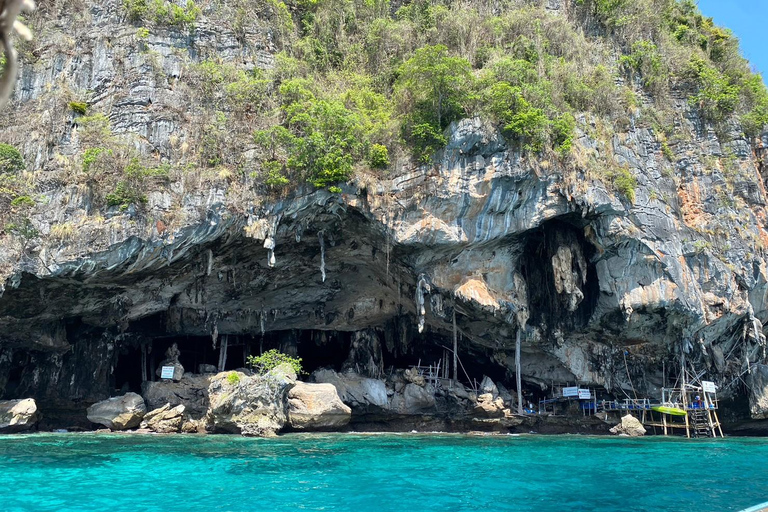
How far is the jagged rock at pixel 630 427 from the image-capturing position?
23.7 metres

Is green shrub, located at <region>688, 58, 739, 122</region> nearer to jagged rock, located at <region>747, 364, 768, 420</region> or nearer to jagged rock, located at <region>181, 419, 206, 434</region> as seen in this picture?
jagged rock, located at <region>747, 364, 768, 420</region>

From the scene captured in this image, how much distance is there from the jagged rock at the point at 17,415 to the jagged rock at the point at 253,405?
653cm

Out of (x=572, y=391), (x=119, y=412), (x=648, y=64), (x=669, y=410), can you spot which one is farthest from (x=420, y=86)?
(x=119, y=412)

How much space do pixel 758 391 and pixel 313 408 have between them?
60.7 feet

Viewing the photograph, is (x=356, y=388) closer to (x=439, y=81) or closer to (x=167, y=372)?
(x=167, y=372)

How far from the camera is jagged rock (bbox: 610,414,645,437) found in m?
23.7

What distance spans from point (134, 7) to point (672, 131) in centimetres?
2345

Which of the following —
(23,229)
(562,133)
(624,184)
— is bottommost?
(23,229)

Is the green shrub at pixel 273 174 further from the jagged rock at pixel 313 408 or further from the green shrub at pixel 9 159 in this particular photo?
the green shrub at pixel 9 159

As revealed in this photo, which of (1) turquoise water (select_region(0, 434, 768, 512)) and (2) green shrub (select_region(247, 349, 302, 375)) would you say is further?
(2) green shrub (select_region(247, 349, 302, 375))

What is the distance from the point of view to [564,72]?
2438 cm

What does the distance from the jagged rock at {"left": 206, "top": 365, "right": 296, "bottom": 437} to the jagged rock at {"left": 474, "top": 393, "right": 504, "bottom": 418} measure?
27.7 ft

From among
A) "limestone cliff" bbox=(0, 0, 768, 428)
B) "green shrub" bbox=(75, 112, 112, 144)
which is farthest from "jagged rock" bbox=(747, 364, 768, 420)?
"green shrub" bbox=(75, 112, 112, 144)

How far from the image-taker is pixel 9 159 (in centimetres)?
2020
